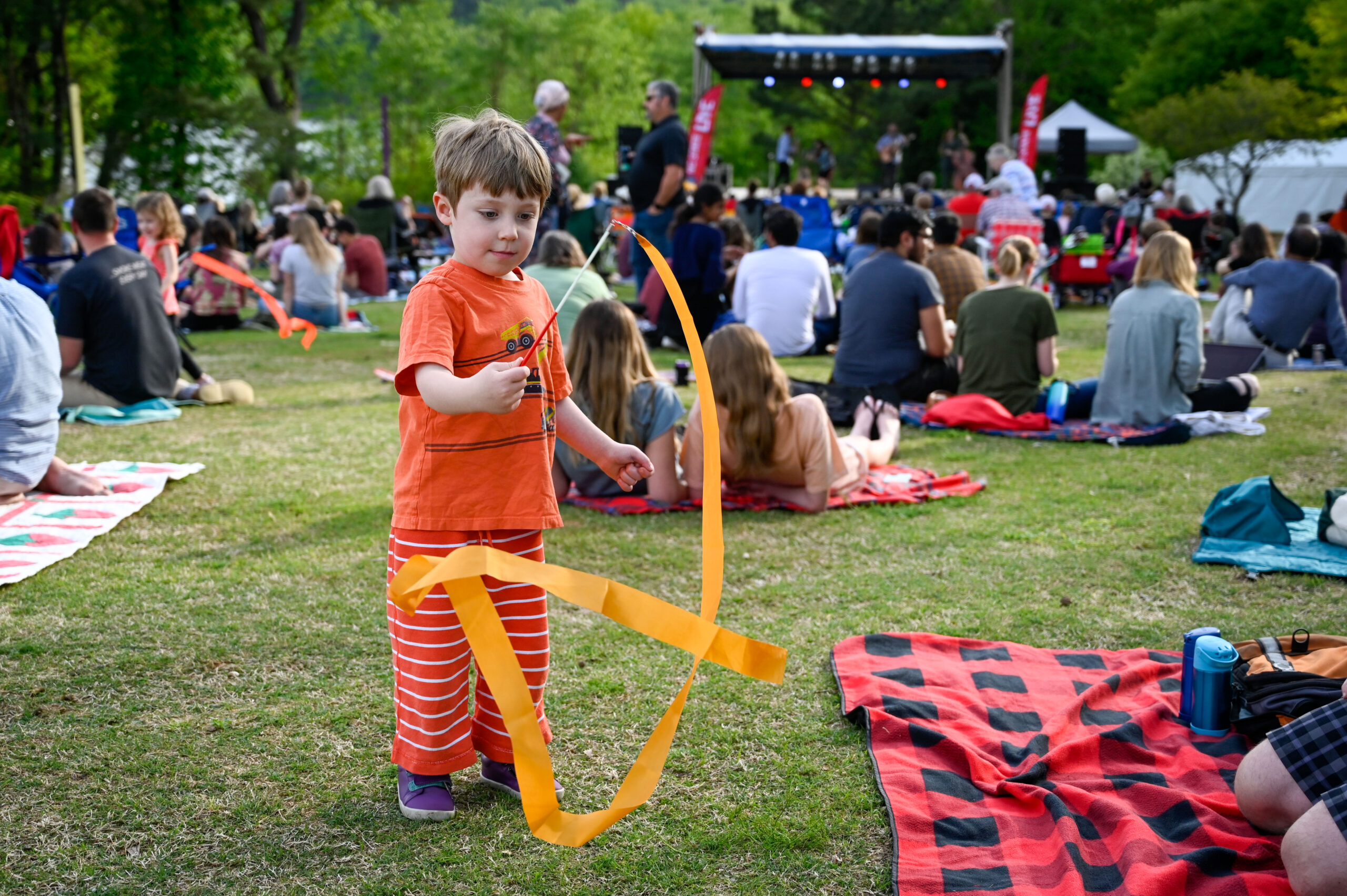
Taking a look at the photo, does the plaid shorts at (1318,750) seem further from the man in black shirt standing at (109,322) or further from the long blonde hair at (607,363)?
the man in black shirt standing at (109,322)

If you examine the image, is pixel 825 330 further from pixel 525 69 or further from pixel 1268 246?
pixel 525 69

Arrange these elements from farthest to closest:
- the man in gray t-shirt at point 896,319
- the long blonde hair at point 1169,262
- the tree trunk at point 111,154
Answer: the tree trunk at point 111,154 → the man in gray t-shirt at point 896,319 → the long blonde hair at point 1169,262

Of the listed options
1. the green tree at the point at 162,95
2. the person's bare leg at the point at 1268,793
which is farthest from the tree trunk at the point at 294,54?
the person's bare leg at the point at 1268,793

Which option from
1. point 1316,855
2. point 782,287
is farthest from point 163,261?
point 1316,855

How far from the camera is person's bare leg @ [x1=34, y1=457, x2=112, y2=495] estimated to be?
5.26 meters

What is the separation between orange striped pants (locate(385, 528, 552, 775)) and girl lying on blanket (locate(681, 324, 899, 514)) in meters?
2.53

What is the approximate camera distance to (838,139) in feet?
166

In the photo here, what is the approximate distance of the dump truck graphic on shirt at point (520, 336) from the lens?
2.49 m

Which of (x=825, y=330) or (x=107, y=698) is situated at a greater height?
(x=825, y=330)

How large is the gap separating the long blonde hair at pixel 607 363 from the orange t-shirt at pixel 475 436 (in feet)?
8.32

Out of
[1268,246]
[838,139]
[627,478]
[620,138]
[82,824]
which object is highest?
[838,139]

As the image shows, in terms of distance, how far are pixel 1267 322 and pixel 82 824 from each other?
940cm

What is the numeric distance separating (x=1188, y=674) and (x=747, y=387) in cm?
244

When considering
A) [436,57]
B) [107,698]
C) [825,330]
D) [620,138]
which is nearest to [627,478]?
[107,698]
